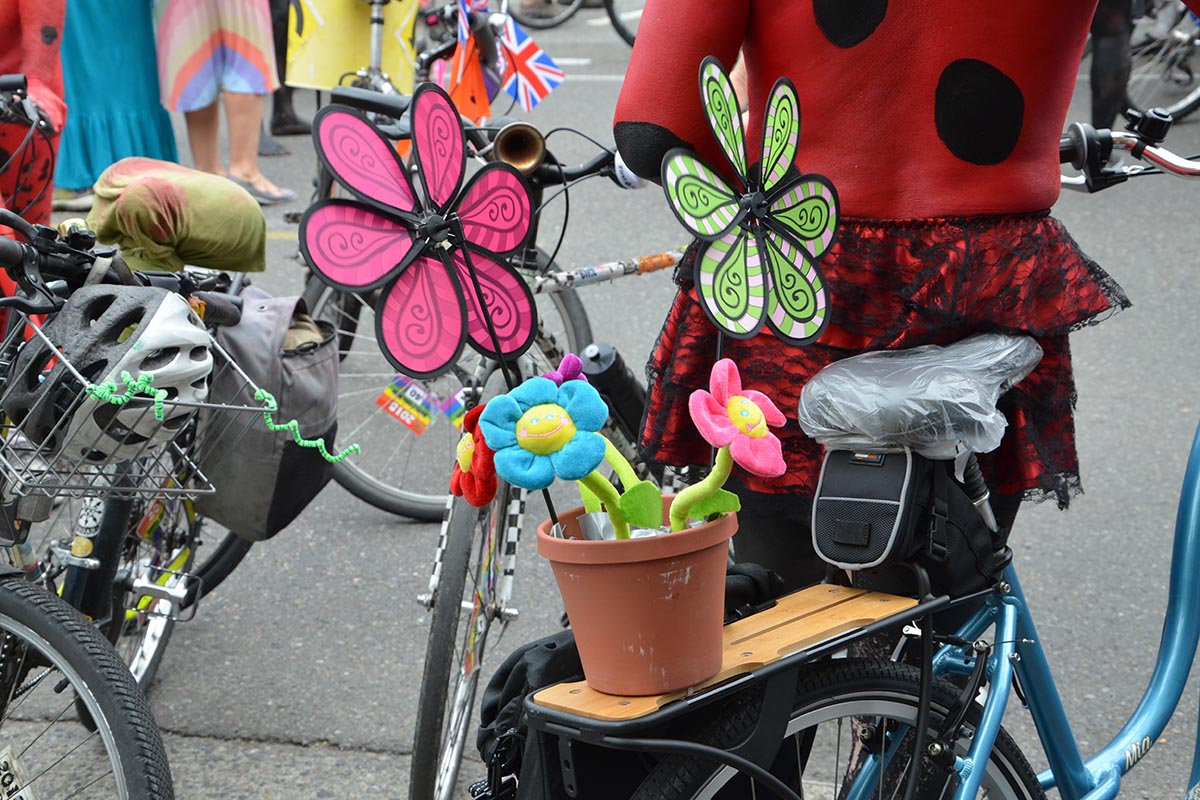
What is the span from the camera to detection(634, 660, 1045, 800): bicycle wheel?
52.1 inches

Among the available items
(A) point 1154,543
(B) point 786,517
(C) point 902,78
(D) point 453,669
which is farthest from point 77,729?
(A) point 1154,543

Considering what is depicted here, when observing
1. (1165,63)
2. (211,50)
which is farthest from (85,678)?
(1165,63)

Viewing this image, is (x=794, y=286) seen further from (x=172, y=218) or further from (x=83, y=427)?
(x=172, y=218)

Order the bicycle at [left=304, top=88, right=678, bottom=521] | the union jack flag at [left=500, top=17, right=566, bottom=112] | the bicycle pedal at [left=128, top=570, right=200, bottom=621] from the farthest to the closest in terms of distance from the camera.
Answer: the union jack flag at [left=500, top=17, right=566, bottom=112] < the bicycle at [left=304, top=88, right=678, bottom=521] < the bicycle pedal at [left=128, top=570, right=200, bottom=621]

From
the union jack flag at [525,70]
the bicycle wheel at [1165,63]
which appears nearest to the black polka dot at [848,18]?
the union jack flag at [525,70]

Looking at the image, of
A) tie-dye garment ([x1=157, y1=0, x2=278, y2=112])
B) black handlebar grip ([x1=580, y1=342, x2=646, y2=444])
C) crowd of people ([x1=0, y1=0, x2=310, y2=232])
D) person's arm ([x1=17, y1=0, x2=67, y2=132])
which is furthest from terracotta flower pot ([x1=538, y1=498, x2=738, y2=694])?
tie-dye garment ([x1=157, y1=0, x2=278, y2=112])

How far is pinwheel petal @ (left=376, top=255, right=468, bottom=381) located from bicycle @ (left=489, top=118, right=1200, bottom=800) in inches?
14.3

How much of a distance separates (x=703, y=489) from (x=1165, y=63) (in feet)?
25.3

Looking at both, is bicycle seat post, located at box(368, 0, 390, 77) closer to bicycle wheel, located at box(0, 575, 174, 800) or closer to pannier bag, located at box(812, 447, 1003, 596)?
bicycle wheel, located at box(0, 575, 174, 800)

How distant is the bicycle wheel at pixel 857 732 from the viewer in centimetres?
132

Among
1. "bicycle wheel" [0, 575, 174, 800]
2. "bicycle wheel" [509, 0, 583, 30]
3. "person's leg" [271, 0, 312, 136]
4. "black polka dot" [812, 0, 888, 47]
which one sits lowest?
"bicycle wheel" [509, 0, 583, 30]

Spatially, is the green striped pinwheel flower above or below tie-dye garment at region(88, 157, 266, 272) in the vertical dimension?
above

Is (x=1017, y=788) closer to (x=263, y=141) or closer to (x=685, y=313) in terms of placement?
(x=685, y=313)

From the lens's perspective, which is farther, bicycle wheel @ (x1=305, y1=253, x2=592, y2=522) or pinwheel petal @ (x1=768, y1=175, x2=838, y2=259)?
bicycle wheel @ (x1=305, y1=253, x2=592, y2=522)
